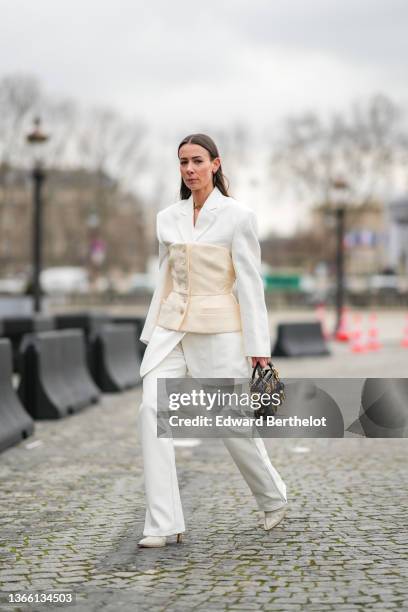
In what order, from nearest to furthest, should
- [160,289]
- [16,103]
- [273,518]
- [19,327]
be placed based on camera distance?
[160,289]
[273,518]
[19,327]
[16,103]

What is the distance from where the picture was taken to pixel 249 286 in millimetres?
5898

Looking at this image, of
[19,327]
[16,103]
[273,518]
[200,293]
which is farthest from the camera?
[16,103]

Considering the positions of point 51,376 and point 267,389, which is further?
point 51,376

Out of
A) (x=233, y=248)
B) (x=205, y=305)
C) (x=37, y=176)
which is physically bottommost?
(x=205, y=305)

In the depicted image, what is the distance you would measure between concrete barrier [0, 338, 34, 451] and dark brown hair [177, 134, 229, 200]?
4178 millimetres

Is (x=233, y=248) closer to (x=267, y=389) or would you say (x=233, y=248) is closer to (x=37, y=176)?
(x=267, y=389)

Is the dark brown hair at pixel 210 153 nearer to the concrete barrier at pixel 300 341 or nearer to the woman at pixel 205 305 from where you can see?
the woman at pixel 205 305

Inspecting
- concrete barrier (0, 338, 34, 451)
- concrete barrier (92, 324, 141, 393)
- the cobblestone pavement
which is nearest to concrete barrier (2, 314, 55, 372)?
concrete barrier (92, 324, 141, 393)

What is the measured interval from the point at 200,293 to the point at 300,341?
60.8 ft

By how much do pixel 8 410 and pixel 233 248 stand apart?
4.91 meters

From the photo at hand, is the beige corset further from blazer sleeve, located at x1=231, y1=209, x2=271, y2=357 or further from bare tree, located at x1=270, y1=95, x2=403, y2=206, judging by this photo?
bare tree, located at x1=270, y1=95, x2=403, y2=206

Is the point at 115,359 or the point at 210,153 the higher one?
the point at 210,153

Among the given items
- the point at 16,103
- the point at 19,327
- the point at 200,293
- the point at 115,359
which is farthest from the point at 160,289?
the point at 16,103

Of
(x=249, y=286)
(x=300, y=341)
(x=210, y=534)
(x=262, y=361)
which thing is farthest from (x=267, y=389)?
(x=300, y=341)
